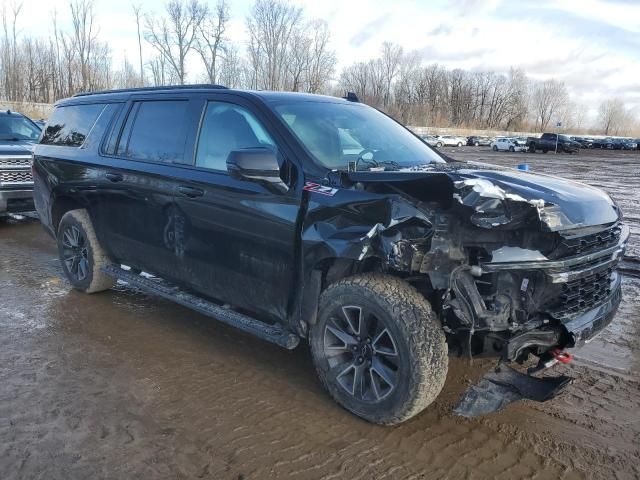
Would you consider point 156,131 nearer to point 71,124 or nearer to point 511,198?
point 71,124

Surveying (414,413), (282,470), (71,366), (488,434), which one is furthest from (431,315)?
(71,366)

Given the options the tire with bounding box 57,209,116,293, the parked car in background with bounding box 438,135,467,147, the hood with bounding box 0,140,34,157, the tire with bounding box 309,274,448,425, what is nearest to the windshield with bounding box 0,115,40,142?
the hood with bounding box 0,140,34,157

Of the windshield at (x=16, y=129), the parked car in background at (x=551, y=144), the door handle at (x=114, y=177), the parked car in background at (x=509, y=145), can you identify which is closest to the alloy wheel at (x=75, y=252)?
the door handle at (x=114, y=177)

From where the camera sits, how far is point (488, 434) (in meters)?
3.30

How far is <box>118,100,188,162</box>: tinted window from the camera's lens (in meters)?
4.44

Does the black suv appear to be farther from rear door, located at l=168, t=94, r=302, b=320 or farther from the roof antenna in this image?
the roof antenna

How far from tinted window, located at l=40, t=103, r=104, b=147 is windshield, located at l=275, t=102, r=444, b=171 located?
2464 mm

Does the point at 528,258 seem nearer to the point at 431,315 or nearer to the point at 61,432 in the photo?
the point at 431,315

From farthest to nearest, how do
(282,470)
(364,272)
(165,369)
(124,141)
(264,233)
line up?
1. (124,141)
2. (165,369)
3. (264,233)
4. (364,272)
5. (282,470)

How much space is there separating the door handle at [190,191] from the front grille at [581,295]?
2541mm

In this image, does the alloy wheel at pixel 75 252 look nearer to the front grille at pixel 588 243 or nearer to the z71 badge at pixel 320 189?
the z71 badge at pixel 320 189

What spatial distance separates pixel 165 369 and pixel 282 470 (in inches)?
60.7

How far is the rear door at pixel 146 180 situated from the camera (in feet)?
14.5

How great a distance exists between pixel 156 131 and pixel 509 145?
174ft
